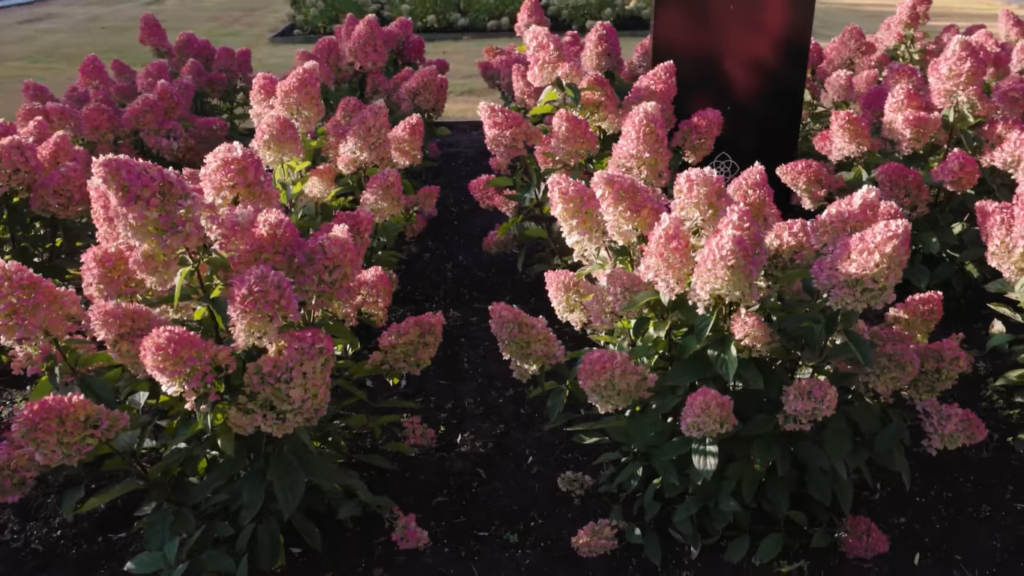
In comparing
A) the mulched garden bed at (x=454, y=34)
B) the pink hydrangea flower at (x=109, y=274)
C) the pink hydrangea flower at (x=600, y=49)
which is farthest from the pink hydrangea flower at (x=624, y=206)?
the mulched garden bed at (x=454, y=34)

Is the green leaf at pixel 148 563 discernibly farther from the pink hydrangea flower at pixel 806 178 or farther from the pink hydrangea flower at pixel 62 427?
the pink hydrangea flower at pixel 806 178

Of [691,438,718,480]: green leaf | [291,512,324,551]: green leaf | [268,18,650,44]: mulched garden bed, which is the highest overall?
[691,438,718,480]: green leaf

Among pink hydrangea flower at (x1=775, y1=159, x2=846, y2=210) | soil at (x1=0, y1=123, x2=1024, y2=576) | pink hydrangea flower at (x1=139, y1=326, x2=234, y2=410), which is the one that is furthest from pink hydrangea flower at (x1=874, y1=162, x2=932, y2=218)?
pink hydrangea flower at (x1=139, y1=326, x2=234, y2=410)

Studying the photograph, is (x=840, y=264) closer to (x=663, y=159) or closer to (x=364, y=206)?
(x=663, y=159)

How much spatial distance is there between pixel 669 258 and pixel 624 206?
305 mm

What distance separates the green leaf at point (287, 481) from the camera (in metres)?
2.32

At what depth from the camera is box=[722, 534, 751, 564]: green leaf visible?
2.49 meters

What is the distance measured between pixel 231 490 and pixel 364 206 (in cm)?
134

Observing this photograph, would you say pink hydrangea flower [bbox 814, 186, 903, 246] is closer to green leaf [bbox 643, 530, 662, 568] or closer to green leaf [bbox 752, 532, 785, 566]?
green leaf [bbox 752, 532, 785, 566]

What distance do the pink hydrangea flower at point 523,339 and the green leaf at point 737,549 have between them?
2.37 feet

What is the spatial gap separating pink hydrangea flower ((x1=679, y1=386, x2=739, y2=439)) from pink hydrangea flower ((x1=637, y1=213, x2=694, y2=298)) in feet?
0.89

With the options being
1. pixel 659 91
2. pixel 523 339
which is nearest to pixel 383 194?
pixel 523 339

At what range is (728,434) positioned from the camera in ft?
8.09

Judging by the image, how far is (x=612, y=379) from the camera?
235cm
